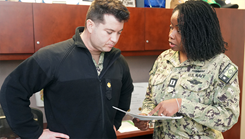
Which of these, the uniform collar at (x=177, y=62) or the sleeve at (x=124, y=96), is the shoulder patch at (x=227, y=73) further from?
the sleeve at (x=124, y=96)

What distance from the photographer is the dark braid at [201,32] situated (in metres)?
1.39

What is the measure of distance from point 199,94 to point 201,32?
0.38 metres

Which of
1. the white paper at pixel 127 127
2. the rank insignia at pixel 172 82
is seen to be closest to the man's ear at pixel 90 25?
the rank insignia at pixel 172 82

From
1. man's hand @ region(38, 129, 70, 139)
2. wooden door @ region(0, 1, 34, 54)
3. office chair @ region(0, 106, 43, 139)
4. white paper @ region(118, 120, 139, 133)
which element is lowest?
white paper @ region(118, 120, 139, 133)

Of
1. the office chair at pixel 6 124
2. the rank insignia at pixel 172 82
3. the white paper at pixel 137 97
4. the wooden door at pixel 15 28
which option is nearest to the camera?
the rank insignia at pixel 172 82

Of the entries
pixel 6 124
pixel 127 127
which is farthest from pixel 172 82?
pixel 6 124

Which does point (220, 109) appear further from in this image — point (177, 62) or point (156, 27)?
point (156, 27)

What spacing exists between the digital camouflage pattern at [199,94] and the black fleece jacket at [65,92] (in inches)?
14.4

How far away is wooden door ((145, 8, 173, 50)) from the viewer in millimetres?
2410

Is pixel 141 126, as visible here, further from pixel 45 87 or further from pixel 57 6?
pixel 57 6

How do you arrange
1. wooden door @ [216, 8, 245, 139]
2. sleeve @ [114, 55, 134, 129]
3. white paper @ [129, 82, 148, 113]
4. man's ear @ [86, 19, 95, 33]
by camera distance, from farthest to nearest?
white paper @ [129, 82, 148, 113] → wooden door @ [216, 8, 245, 139] → sleeve @ [114, 55, 134, 129] → man's ear @ [86, 19, 95, 33]

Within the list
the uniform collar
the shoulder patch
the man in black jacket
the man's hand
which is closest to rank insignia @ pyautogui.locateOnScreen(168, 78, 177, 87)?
the uniform collar

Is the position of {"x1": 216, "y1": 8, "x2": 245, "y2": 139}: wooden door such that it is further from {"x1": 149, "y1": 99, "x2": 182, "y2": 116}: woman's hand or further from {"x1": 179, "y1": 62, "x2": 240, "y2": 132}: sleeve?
{"x1": 149, "y1": 99, "x2": 182, "y2": 116}: woman's hand

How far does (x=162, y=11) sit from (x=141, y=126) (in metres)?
1.35
